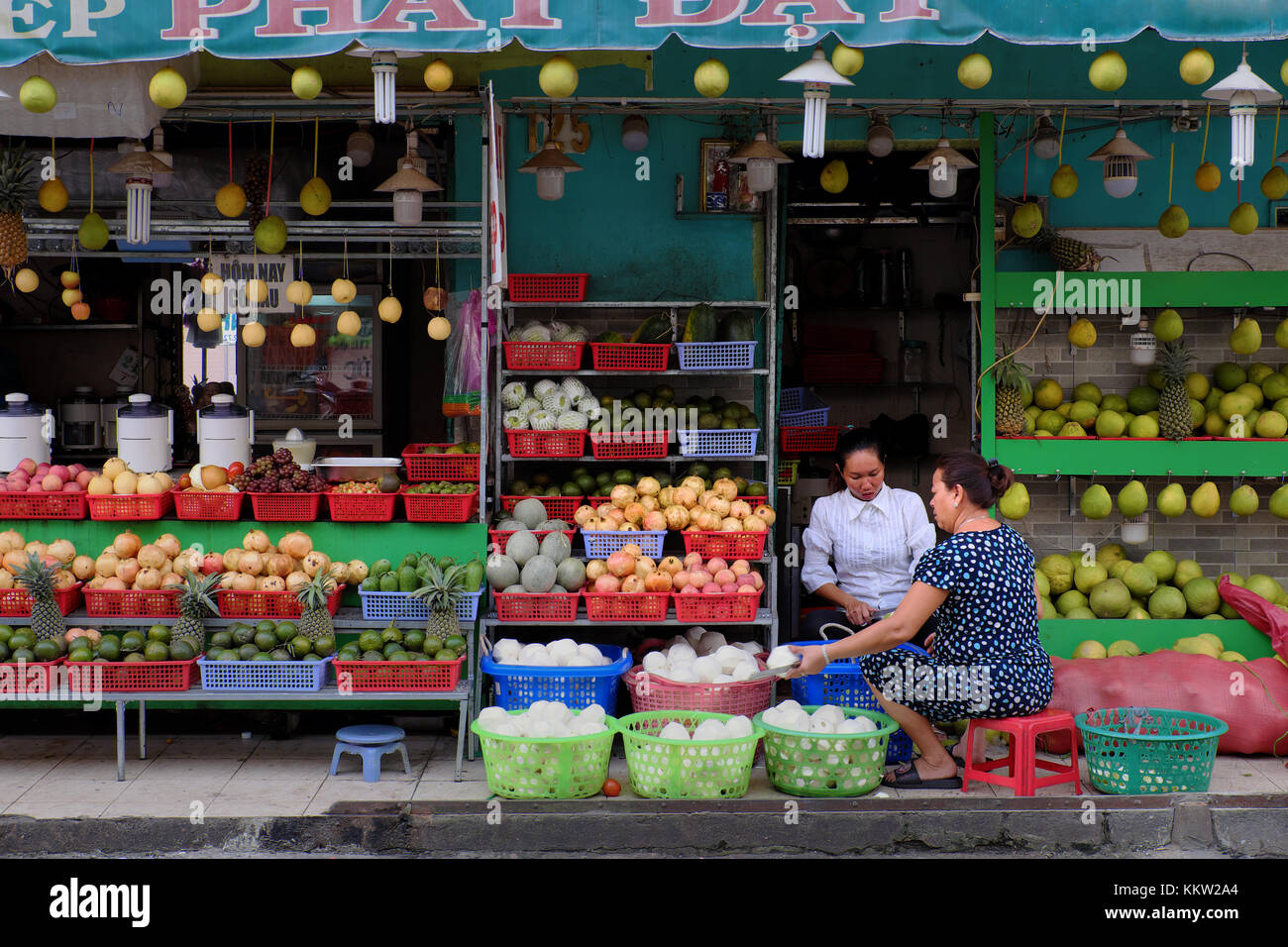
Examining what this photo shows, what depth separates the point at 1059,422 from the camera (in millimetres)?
7383

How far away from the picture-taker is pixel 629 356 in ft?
23.3

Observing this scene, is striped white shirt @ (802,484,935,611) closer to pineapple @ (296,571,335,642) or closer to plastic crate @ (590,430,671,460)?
plastic crate @ (590,430,671,460)

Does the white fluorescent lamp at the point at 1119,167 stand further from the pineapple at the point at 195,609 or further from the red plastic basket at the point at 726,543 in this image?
the pineapple at the point at 195,609

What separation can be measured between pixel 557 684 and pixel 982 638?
6.78 ft

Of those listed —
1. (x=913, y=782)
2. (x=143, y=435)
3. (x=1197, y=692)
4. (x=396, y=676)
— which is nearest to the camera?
(x=913, y=782)

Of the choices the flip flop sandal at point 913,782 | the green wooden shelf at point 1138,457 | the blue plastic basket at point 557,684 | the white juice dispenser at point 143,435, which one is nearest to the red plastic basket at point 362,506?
the blue plastic basket at point 557,684

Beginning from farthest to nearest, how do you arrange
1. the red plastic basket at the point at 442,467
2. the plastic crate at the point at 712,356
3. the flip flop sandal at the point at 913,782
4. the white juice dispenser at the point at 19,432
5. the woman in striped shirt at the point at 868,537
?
the white juice dispenser at the point at 19,432 → the plastic crate at the point at 712,356 → the red plastic basket at the point at 442,467 → the woman in striped shirt at the point at 868,537 → the flip flop sandal at the point at 913,782

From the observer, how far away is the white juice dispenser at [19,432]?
7145 mm

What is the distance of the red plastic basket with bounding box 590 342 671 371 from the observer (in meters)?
7.06

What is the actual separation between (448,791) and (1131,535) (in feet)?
Result: 14.7

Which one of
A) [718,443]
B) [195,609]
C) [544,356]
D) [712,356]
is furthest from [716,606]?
[195,609]

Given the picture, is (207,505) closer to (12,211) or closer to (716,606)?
(12,211)

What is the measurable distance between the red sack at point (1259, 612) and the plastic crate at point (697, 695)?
2.97m

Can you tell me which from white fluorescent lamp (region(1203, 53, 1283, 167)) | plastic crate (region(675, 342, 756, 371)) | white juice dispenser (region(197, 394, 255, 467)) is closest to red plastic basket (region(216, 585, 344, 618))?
white juice dispenser (region(197, 394, 255, 467))
